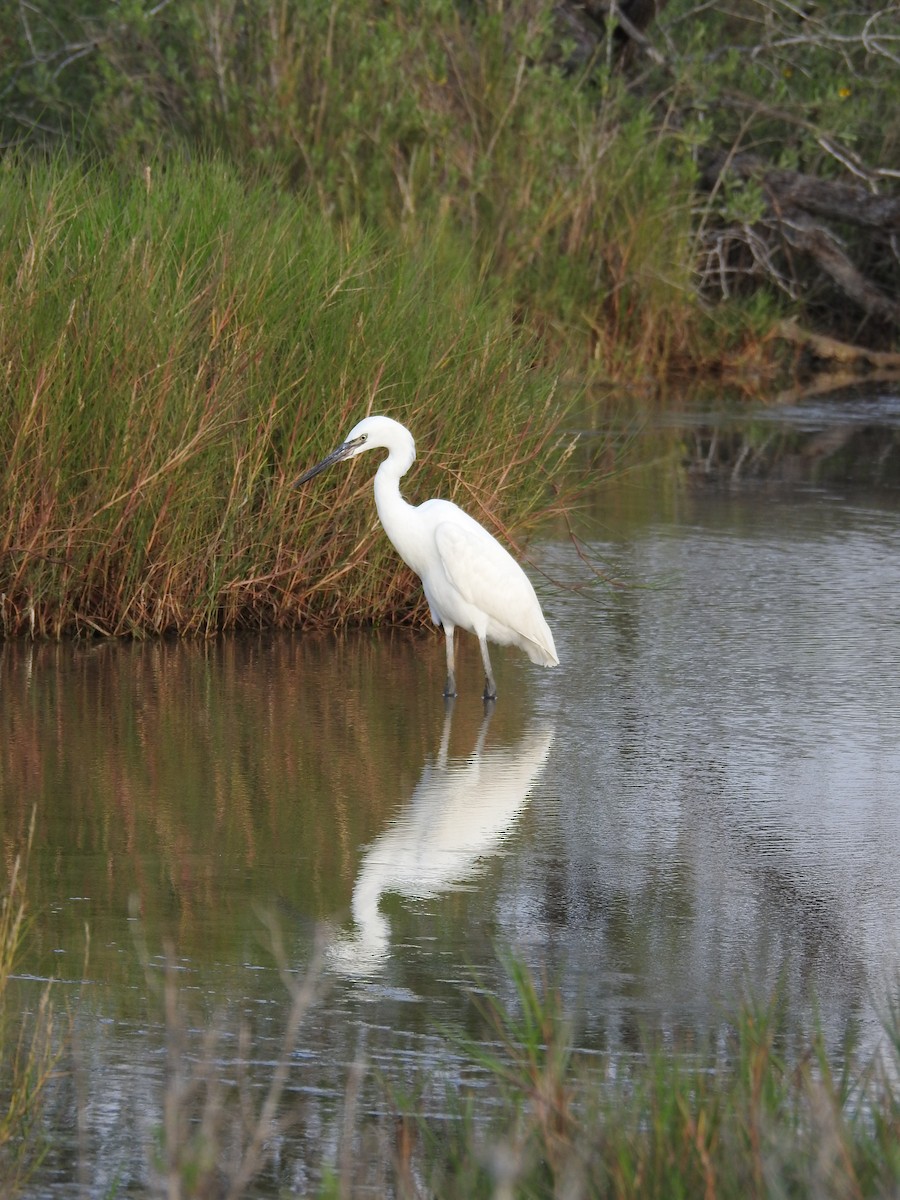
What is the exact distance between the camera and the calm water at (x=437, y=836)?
3650 millimetres

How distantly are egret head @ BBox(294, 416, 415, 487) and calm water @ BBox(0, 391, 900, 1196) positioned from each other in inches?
29.5

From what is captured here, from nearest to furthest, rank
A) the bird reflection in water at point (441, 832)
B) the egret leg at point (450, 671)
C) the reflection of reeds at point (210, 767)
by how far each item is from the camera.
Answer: the bird reflection in water at point (441, 832), the reflection of reeds at point (210, 767), the egret leg at point (450, 671)

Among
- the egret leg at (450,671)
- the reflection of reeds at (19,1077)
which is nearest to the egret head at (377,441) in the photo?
the egret leg at (450,671)

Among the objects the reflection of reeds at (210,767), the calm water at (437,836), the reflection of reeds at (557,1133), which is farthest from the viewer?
the reflection of reeds at (210,767)

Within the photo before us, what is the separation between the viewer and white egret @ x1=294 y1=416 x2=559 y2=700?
6.49 m

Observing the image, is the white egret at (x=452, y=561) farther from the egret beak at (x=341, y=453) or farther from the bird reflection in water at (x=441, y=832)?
the bird reflection in water at (x=441, y=832)

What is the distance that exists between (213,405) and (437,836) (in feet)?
7.89

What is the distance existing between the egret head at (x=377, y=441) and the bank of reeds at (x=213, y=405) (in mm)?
467

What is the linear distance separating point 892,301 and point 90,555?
39.1 ft

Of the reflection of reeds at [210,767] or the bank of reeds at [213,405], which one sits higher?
the bank of reeds at [213,405]

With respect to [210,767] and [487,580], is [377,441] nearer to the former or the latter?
[487,580]

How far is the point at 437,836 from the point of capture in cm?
495

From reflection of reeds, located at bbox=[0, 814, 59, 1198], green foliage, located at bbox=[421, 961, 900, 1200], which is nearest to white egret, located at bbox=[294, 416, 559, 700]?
reflection of reeds, located at bbox=[0, 814, 59, 1198]

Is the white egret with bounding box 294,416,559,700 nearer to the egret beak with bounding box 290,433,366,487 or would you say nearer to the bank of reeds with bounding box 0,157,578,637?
the egret beak with bounding box 290,433,366,487
